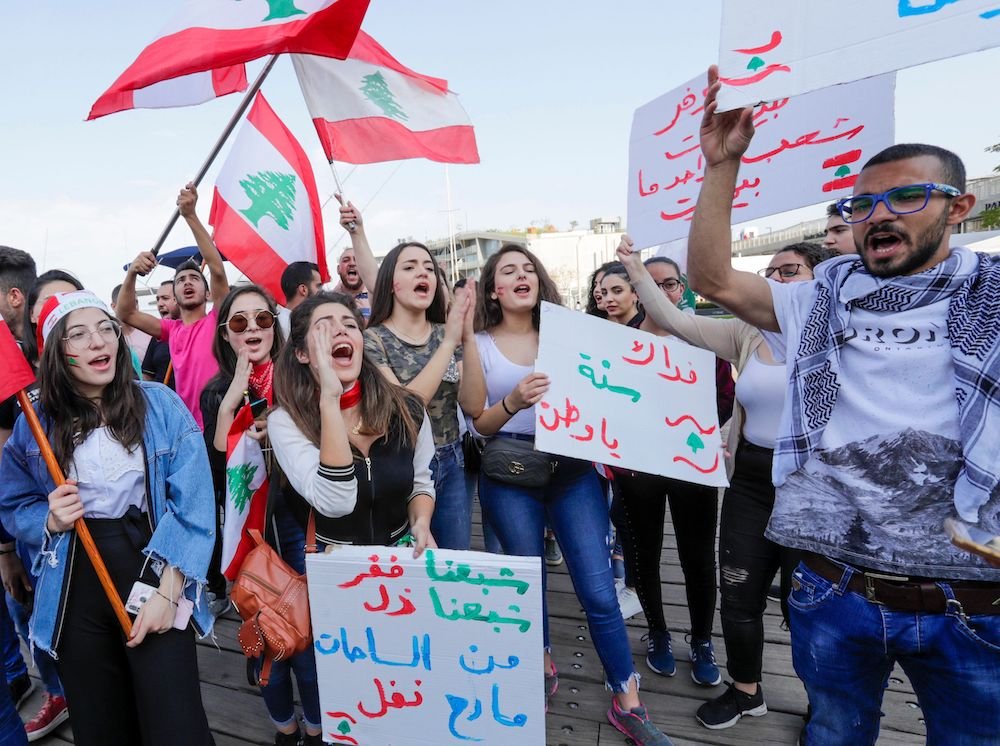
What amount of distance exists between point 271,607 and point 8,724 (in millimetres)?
1077

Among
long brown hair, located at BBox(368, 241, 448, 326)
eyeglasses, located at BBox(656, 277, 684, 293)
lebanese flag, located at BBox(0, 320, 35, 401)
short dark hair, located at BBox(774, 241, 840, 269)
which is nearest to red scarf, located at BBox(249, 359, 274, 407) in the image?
long brown hair, located at BBox(368, 241, 448, 326)

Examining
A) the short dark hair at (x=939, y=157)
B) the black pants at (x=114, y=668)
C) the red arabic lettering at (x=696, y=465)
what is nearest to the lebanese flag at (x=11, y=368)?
the black pants at (x=114, y=668)

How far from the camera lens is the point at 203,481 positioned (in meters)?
1.94

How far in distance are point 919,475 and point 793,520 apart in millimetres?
289

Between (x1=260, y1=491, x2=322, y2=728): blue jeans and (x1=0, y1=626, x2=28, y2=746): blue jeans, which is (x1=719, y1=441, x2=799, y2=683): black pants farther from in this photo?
(x1=0, y1=626, x2=28, y2=746): blue jeans

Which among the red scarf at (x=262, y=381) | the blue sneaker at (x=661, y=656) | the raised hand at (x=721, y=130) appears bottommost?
the blue sneaker at (x=661, y=656)

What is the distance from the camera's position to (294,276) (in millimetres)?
3754

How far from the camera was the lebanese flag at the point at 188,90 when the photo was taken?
3414mm

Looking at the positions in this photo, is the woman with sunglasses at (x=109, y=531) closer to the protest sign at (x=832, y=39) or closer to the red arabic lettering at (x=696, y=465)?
the red arabic lettering at (x=696, y=465)

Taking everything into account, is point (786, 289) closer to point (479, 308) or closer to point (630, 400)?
point (630, 400)

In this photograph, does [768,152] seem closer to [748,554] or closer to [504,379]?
[504,379]

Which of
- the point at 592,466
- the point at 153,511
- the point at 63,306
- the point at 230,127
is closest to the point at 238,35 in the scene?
the point at 230,127

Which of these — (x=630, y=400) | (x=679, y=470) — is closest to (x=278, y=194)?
(x=630, y=400)

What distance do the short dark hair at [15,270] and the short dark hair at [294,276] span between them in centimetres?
130
